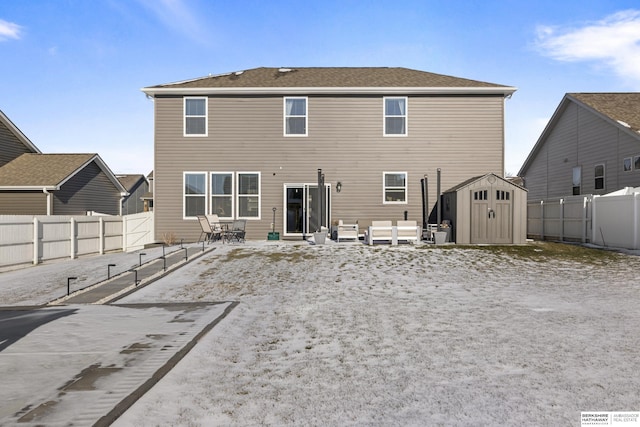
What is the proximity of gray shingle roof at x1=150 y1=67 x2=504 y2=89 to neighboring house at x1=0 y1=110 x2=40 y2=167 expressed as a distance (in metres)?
12.4

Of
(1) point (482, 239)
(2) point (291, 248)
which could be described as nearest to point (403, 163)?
(1) point (482, 239)

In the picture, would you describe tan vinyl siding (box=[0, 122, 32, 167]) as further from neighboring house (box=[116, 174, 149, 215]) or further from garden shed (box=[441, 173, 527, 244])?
garden shed (box=[441, 173, 527, 244])

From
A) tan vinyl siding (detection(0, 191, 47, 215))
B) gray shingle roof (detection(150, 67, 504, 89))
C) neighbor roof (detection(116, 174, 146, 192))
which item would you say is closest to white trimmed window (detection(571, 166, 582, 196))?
gray shingle roof (detection(150, 67, 504, 89))

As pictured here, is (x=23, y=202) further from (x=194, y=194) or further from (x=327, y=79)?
(x=327, y=79)

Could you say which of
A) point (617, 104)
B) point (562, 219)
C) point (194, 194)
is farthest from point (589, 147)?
point (194, 194)

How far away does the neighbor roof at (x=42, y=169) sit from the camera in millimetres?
22359

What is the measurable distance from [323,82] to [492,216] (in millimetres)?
8896

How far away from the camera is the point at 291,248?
15961mm

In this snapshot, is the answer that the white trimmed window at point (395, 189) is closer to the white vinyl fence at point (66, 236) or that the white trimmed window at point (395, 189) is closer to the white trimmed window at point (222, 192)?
the white trimmed window at point (222, 192)

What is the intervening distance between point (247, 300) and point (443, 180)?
1301 cm

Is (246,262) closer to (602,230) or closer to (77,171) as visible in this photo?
(602,230)

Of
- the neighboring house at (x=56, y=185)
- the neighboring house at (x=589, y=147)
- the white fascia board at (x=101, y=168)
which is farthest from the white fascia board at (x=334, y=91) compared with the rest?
the neighboring house at (x=56, y=185)

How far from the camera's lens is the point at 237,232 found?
18234 mm

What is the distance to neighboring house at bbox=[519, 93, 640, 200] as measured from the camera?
20.8 m
